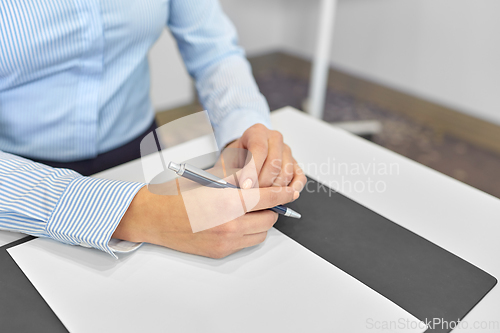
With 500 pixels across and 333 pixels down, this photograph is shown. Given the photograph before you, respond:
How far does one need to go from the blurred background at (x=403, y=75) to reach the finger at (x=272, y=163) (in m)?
1.54

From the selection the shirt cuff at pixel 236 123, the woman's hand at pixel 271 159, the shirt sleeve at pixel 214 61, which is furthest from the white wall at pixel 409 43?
the woman's hand at pixel 271 159

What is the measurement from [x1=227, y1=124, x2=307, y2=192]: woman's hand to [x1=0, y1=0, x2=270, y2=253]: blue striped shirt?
0.07 metres

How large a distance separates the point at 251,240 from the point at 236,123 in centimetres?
30

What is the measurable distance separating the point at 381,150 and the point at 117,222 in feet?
1.55

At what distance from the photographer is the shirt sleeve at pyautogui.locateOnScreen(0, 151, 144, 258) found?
0.53 metres

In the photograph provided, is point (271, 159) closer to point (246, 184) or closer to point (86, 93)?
point (246, 184)

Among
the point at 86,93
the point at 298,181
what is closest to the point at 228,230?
the point at 298,181

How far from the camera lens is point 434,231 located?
59 cm

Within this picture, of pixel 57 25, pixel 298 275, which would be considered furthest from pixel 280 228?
pixel 57 25

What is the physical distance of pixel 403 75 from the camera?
8.09 feet

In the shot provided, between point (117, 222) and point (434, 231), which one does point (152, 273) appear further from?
point (434, 231)

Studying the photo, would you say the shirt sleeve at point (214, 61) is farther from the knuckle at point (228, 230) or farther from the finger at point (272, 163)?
the knuckle at point (228, 230)

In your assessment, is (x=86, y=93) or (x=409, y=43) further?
(x=409, y=43)

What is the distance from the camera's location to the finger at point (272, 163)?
620 millimetres
